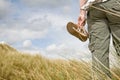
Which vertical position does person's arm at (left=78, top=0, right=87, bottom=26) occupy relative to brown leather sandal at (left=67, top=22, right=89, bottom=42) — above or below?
above

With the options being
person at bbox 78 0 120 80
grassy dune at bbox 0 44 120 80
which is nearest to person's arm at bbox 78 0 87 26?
person at bbox 78 0 120 80

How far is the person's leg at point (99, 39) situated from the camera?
11.2 ft

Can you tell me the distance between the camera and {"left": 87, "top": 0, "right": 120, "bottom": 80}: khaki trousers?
3361 mm

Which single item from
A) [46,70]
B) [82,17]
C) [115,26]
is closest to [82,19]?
[82,17]

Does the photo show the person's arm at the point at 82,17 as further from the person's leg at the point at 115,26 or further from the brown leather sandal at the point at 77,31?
the person's leg at the point at 115,26

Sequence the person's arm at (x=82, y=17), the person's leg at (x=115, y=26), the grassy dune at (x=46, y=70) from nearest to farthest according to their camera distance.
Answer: the person's leg at (x=115, y=26), the person's arm at (x=82, y=17), the grassy dune at (x=46, y=70)

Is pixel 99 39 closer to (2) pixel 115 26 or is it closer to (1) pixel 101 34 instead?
(1) pixel 101 34

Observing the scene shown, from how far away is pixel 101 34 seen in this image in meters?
3.45

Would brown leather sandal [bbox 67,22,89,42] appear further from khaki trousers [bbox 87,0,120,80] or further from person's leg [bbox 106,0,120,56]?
person's leg [bbox 106,0,120,56]

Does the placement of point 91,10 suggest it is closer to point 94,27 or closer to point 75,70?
point 94,27

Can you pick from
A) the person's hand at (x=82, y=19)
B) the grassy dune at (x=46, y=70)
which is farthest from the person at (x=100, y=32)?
the grassy dune at (x=46, y=70)

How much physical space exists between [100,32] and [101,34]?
0.02m

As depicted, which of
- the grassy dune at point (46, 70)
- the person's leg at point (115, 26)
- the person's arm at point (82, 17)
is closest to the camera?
the person's leg at point (115, 26)

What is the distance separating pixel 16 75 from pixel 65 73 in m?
2.58
